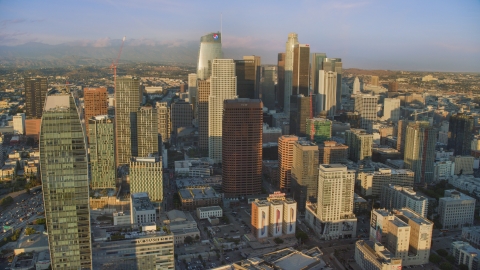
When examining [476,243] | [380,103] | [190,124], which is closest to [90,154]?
[190,124]

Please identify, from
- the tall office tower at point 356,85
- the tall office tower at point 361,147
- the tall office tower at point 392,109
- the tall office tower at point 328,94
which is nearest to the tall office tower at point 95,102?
the tall office tower at point 361,147

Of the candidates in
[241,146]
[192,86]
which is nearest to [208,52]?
[192,86]

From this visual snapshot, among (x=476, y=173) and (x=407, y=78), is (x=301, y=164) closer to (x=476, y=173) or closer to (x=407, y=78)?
(x=476, y=173)

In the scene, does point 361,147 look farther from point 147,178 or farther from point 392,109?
point 392,109

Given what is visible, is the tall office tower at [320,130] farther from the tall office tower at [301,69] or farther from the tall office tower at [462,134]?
the tall office tower at [301,69]

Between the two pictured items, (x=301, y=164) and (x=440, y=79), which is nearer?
(x=301, y=164)

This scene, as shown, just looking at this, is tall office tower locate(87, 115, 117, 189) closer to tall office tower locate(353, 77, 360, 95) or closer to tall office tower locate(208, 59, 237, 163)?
tall office tower locate(208, 59, 237, 163)
